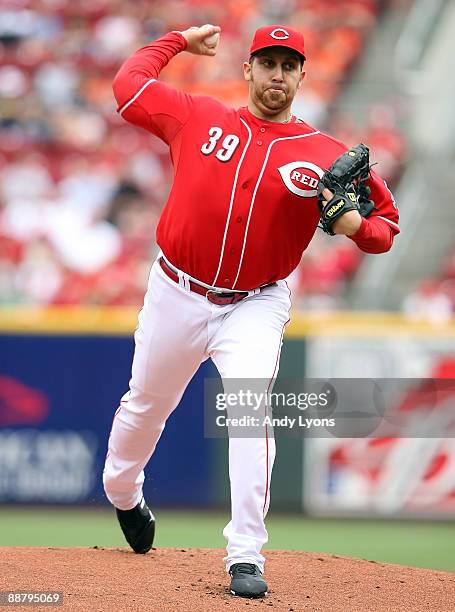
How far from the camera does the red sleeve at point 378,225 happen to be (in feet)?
12.9

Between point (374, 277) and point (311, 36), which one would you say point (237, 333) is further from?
point (311, 36)

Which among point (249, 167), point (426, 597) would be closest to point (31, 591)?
point (426, 597)

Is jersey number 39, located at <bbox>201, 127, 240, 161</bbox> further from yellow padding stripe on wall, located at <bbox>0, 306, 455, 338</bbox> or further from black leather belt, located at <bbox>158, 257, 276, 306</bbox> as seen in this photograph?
yellow padding stripe on wall, located at <bbox>0, 306, 455, 338</bbox>

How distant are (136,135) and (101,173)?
2.06 feet

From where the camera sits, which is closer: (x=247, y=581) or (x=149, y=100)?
(x=247, y=581)

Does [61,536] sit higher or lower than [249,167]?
lower

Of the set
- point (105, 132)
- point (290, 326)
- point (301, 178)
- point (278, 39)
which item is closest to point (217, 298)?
point (301, 178)

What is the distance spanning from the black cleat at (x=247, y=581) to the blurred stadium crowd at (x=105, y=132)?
214 inches

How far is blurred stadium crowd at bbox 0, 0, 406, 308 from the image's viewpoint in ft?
32.3

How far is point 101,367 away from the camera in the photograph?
24.3 feet

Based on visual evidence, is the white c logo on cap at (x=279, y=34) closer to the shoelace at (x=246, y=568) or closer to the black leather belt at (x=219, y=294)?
the black leather belt at (x=219, y=294)

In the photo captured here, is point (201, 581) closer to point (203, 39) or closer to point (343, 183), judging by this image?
point (343, 183)

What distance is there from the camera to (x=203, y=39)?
4.53m

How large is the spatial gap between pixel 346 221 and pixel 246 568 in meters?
1.24
